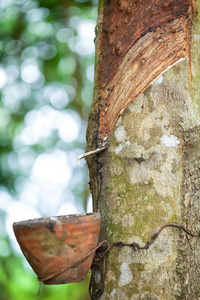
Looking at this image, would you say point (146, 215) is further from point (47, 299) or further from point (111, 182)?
point (47, 299)

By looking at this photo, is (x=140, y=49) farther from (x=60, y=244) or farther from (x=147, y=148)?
(x=60, y=244)

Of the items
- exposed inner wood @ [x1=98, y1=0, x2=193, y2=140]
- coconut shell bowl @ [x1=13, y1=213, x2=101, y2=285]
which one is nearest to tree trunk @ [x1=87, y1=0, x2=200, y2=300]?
exposed inner wood @ [x1=98, y1=0, x2=193, y2=140]

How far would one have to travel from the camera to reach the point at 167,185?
4.87 feet

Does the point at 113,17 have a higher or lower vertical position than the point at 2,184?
higher

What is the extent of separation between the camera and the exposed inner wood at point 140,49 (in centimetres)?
165

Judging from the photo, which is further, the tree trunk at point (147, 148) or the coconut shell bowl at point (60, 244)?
the tree trunk at point (147, 148)

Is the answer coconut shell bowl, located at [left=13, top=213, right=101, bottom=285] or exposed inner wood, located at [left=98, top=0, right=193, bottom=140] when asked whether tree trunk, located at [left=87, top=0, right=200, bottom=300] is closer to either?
exposed inner wood, located at [left=98, top=0, right=193, bottom=140]

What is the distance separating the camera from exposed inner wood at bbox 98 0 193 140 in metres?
1.65

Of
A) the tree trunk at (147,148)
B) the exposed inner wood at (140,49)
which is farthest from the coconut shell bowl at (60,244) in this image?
the exposed inner wood at (140,49)

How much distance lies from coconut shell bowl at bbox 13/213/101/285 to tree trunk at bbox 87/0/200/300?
160mm

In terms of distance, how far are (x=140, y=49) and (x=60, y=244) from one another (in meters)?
0.96

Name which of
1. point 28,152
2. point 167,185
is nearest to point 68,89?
point 28,152

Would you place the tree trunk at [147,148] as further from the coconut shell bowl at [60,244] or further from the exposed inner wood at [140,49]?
the coconut shell bowl at [60,244]

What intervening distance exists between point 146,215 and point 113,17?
40.8 inches
